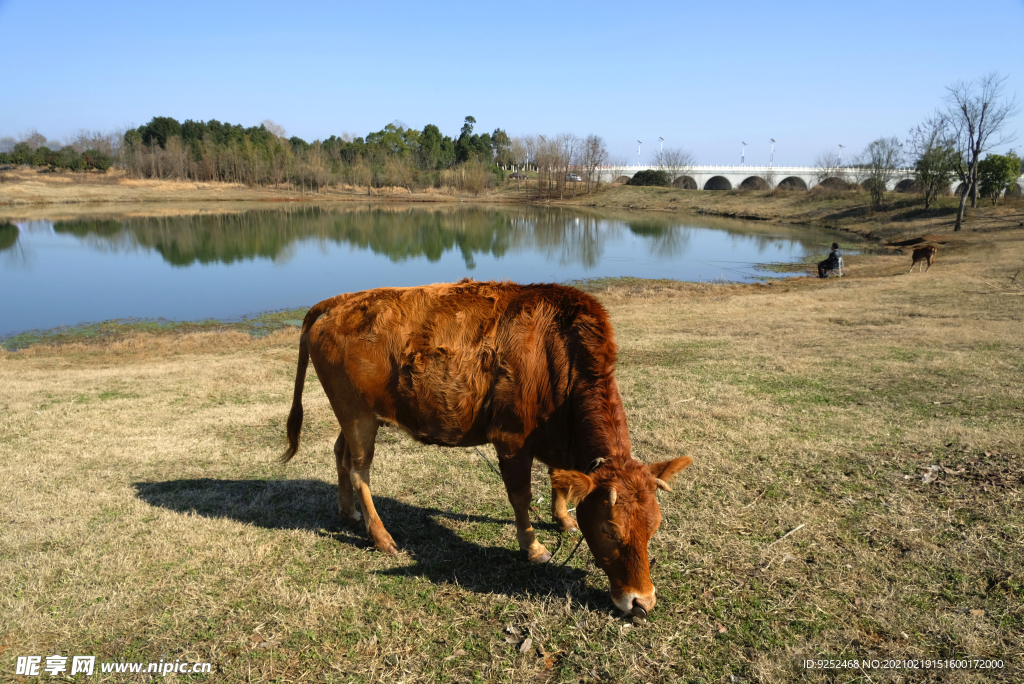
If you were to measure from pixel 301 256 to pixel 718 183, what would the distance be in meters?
86.9

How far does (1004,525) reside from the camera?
14.3ft

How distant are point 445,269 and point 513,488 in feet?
74.4

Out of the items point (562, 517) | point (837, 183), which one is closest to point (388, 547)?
point (562, 517)

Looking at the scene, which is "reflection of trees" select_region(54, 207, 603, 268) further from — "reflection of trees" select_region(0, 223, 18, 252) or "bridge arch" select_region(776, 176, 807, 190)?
"bridge arch" select_region(776, 176, 807, 190)

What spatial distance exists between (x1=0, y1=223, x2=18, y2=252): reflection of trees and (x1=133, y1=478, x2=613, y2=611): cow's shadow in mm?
34717

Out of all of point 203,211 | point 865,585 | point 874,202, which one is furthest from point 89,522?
point 203,211

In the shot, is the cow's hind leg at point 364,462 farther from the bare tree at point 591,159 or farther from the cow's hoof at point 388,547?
the bare tree at point 591,159

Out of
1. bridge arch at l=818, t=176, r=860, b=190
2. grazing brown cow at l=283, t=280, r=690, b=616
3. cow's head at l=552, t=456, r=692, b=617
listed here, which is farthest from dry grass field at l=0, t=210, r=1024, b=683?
bridge arch at l=818, t=176, r=860, b=190

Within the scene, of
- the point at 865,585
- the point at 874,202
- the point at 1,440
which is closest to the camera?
the point at 865,585

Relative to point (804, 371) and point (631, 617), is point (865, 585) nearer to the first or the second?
point (631, 617)

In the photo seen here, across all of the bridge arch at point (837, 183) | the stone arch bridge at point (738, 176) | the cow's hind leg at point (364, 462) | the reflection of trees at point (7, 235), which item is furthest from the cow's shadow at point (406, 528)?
the stone arch bridge at point (738, 176)

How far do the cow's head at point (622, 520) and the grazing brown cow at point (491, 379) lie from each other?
0.02 metres

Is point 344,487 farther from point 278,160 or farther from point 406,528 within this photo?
point 278,160

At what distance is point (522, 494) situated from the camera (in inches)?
168
